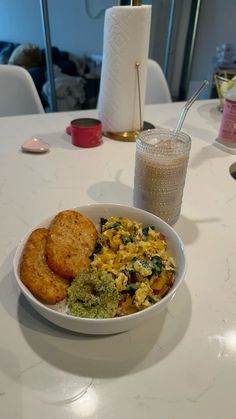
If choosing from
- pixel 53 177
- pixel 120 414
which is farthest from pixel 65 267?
pixel 53 177

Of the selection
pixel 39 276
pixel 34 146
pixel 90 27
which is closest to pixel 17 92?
pixel 34 146

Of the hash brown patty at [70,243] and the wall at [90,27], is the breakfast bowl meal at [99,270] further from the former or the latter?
the wall at [90,27]

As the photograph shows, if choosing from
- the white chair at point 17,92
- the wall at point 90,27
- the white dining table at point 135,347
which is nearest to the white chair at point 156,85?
the white chair at point 17,92

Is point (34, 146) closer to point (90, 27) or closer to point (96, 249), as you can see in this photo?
point (96, 249)

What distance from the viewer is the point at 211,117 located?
112 cm

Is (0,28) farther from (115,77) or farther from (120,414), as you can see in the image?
(120,414)

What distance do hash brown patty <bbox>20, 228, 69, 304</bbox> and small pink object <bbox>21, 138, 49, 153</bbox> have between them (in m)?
0.44

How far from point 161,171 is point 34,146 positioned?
42 cm

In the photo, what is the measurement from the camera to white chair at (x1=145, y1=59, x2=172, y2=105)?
4.75 feet

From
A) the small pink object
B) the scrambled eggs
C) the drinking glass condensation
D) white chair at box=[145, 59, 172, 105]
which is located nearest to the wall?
white chair at box=[145, 59, 172, 105]

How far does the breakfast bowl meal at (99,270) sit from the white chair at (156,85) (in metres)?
1.13

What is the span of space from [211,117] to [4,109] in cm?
82

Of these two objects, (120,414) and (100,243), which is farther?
(100,243)

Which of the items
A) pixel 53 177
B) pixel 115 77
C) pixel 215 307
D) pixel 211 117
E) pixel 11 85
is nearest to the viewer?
pixel 215 307
